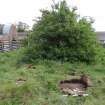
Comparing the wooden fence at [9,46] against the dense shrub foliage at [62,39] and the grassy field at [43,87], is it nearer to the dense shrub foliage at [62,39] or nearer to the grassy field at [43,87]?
the dense shrub foliage at [62,39]

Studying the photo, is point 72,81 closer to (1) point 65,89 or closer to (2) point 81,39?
(1) point 65,89

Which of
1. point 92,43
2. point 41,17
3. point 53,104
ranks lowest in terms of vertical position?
point 53,104

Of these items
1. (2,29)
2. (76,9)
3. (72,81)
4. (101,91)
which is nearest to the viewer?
(101,91)

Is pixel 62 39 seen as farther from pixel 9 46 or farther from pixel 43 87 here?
pixel 9 46

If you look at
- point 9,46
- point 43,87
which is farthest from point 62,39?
point 9,46

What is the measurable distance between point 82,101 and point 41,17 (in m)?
7.09

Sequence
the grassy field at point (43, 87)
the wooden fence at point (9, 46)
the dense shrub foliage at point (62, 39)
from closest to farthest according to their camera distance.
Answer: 1. the grassy field at point (43, 87)
2. the dense shrub foliage at point (62, 39)
3. the wooden fence at point (9, 46)

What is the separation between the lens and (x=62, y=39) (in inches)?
509

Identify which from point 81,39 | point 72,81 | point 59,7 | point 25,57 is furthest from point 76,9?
point 72,81

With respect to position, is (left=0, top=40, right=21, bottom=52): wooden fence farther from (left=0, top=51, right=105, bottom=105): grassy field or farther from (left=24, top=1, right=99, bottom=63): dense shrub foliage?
(left=0, top=51, right=105, bottom=105): grassy field

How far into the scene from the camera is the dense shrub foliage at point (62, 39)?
12531 mm

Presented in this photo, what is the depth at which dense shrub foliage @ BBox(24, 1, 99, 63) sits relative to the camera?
12531 mm

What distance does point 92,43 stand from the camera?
1312cm

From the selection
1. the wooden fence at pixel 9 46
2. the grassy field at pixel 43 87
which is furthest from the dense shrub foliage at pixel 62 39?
the wooden fence at pixel 9 46
